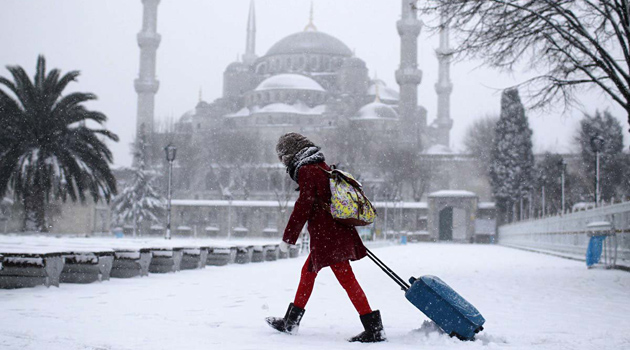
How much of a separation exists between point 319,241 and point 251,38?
93.8 metres

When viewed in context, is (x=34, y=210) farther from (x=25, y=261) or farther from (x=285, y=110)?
(x=285, y=110)

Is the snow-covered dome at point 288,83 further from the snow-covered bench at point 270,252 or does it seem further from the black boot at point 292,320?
the black boot at point 292,320

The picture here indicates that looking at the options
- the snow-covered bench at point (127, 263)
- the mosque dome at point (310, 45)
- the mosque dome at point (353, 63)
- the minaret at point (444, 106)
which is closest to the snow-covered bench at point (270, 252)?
the snow-covered bench at point (127, 263)

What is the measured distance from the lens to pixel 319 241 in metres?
4.00

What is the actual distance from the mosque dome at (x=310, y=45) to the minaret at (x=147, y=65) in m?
17.7

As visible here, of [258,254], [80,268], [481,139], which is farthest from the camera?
[481,139]

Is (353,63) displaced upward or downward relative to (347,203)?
upward

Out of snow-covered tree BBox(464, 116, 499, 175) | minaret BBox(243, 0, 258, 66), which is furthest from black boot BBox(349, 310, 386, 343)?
minaret BBox(243, 0, 258, 66)

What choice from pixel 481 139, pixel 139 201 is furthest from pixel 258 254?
pixel 481 139

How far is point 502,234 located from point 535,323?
39.9m

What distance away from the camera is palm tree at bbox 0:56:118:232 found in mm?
18250

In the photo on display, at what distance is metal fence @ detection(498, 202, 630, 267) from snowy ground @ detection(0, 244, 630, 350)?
14.2 feet

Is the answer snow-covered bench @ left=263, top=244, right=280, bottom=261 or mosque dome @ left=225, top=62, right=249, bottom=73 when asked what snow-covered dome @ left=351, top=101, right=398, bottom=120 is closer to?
mosque dome @ left=225, top=62, right=249, bottom=73

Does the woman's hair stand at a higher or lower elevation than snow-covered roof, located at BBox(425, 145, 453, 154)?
lower
